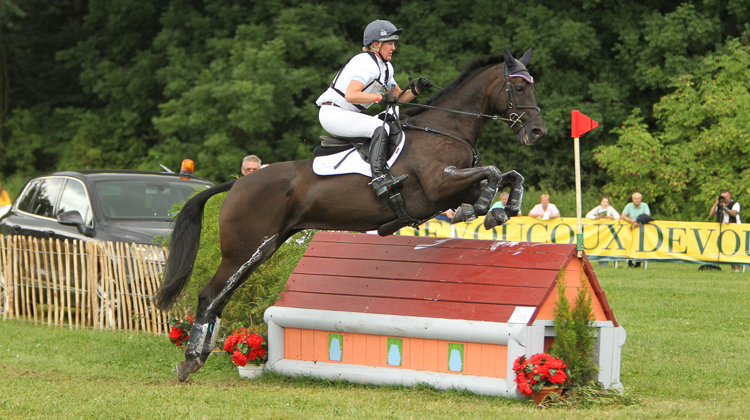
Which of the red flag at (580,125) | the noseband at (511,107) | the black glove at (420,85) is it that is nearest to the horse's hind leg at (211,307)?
the black glove at (420,85)

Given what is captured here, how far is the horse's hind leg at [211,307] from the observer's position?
5969mm

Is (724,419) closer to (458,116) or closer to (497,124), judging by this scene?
(458,116)

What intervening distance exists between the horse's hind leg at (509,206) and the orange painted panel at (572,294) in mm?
541

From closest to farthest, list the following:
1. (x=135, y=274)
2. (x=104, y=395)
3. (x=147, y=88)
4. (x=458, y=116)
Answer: (x=104, y=395)
(x=458, y=116)
(x=135, y=274)
(x=147, y=88)

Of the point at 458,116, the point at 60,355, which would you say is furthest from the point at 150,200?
the point at 458,116

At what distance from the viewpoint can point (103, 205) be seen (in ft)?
29.6

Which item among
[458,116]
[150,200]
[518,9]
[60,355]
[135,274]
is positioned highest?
[518,9]

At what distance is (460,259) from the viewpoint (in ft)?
18.5

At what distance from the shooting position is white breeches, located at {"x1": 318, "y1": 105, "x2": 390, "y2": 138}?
18.7 feet

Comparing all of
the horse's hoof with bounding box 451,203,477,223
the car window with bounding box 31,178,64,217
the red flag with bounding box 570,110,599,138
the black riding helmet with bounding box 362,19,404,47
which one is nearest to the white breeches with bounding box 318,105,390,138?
the black riding helmet with bounding box 362,19,404,47

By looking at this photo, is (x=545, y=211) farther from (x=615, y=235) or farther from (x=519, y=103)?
(x=519, y=103)

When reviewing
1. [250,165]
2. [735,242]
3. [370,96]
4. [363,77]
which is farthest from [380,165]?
[735,242]

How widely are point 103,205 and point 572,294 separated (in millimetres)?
5917

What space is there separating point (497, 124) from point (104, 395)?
57.6 ft
